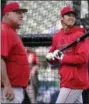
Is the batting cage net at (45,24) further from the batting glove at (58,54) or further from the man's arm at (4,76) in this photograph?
the man's arm at (4,76)

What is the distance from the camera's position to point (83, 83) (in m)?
5.82

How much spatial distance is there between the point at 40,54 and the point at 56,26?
21.2 inches

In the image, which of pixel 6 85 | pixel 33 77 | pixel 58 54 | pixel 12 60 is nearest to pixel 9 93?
pixel 6 85

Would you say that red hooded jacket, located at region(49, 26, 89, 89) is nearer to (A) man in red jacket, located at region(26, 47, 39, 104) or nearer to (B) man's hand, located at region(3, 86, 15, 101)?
(B) man's hand, located at region(3, 86, 15, 101)

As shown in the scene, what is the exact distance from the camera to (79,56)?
18.7 feet

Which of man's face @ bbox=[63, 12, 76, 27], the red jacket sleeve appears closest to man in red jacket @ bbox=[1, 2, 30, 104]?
the red jacket sleeve

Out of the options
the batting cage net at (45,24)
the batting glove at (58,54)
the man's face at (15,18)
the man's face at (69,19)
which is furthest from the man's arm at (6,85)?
the batting cage net at (45,24)

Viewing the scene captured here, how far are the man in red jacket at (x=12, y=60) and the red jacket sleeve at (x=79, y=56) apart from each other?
0.49 metres

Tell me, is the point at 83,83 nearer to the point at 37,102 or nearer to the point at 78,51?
the point at 78,51

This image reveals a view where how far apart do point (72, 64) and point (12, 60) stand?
28.9 inches

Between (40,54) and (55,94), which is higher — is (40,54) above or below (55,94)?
above

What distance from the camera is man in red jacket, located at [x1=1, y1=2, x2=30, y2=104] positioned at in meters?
5.22

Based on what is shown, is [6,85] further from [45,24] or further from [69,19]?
[45,24]

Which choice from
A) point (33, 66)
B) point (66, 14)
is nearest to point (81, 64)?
point (66, 14)
